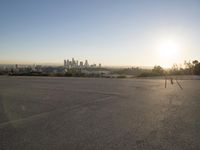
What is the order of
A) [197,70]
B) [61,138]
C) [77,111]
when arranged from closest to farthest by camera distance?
[61,138] → [77,111] → [197,70]

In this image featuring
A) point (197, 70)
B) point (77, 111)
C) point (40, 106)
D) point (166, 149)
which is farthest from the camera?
point (197, 70)

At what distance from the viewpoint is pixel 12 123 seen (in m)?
6.48

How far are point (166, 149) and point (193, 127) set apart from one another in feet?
6.48

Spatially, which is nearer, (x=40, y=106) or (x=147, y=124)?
(x=147, y=124)

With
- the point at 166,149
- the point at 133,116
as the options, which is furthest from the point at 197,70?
the point at 166,149

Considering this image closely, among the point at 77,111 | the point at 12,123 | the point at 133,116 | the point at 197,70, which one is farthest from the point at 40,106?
the point at 197,70

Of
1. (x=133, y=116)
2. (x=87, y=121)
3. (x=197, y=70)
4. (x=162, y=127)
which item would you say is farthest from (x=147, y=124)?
(x=197, y=70)

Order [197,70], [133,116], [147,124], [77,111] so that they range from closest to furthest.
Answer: [147,124]
[133,116]
[77,111]
[197,70]

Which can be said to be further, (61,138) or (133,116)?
(133,116)

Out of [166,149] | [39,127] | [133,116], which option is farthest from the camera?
[133,116]

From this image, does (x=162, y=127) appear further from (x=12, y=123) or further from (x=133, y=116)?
(x=12, y=123)

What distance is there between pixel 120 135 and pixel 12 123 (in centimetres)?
304

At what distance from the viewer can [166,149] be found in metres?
4.56

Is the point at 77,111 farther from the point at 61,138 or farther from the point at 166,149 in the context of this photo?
the point at 166,149
